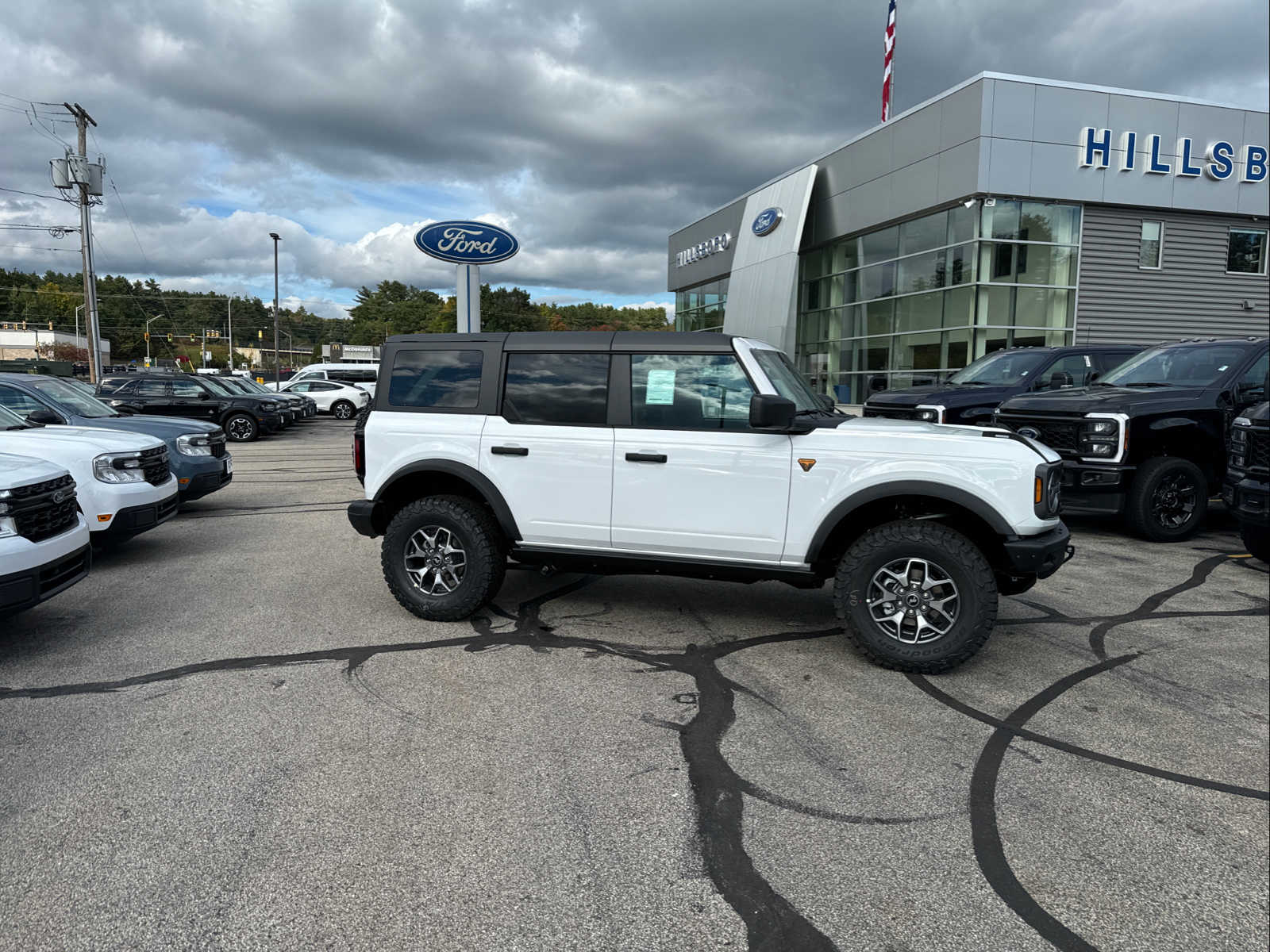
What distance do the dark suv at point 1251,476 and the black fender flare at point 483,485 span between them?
19.2 feet

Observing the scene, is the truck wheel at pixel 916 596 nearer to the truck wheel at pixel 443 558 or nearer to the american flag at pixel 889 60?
the truck wheel at pixel 443 558

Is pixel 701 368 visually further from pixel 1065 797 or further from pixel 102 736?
pixel 102 736

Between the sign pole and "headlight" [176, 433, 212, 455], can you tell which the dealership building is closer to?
the sign pole

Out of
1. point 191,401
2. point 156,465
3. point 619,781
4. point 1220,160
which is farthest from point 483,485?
point 1220,160

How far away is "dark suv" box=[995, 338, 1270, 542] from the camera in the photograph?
7.97 metres

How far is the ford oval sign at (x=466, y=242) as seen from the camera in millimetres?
15016

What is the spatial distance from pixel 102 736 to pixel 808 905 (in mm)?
3125

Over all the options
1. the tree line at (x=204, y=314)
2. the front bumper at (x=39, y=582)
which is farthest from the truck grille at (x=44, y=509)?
the tree line at (x=204, y=314)

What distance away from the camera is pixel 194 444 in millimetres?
8711

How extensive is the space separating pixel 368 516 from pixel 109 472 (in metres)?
2.79

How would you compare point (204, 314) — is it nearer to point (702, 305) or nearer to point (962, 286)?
point (702, 305)

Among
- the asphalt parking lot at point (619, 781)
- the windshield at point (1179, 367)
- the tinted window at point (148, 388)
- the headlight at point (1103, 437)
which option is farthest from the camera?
the tinted window at point (148, 388)

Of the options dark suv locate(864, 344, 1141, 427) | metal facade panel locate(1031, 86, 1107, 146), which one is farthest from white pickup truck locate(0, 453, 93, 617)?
metal facade panel locate(1031, 86, 1107, 146)

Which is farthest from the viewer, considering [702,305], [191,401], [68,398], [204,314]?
[204,314]
